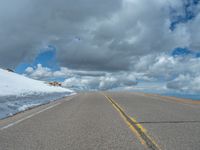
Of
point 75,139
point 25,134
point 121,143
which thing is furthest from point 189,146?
point 25,134

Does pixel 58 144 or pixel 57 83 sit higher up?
pixel 57 83

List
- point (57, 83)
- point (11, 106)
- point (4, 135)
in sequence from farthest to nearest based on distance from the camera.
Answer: point (57, 83)
point (11, 106)
point (4, 135)

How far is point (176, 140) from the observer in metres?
5.55

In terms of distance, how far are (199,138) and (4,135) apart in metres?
5.26

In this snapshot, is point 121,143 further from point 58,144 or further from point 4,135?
point 4,135

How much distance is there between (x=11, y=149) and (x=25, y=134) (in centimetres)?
151

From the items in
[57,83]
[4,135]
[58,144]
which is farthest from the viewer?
[57,83]

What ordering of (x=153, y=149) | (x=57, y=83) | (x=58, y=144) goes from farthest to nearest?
1. (x=57, y=83)
2. (x=58, y=144)
3. (x=153, y=149)

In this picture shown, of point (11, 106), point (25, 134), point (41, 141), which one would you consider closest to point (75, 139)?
point (41, 141)

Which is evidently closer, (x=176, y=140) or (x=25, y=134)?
(x=176, y=140)

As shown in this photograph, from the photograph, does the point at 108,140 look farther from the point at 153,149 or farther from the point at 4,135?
the point at 4,135

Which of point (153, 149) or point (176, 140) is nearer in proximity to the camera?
point (153, 149)

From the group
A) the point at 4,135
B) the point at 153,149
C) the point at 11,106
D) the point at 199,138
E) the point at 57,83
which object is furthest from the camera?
the point at 57,83

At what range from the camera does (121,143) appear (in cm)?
534
